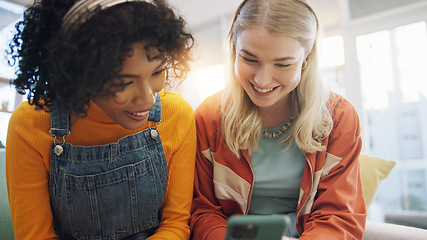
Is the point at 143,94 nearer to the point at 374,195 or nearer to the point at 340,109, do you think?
the point at 340,109

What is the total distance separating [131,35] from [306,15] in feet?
1.89

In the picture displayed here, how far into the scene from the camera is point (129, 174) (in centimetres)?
84

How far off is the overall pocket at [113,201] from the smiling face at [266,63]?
394mm

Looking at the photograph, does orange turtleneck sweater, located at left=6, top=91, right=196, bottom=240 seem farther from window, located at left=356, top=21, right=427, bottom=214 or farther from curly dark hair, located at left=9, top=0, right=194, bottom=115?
window, located at left=356, top=21, right=427, bottom=214

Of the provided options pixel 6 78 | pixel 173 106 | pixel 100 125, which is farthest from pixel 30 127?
pixel 6 78

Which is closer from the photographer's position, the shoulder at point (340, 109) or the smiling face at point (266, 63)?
the smiling face at point (266, 63)

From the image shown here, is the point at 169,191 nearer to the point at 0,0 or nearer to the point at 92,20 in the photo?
the point at 92,20

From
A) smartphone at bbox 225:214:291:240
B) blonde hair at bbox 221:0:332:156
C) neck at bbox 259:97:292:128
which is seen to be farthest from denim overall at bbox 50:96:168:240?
smartphone at bbox 225:214:291:240

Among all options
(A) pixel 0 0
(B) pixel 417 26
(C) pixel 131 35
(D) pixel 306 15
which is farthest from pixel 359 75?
(A) pixel 0 0

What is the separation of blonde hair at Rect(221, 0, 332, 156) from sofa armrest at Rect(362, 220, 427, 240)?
1.13 ft

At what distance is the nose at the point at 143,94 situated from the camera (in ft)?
2.29

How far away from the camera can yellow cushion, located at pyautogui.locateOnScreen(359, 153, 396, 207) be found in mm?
1282

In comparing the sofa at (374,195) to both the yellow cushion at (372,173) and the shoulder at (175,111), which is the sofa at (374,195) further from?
the shoulder at (175,111)

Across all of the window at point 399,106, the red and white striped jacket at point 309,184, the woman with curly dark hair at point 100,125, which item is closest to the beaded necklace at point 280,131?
the red and white striped jacket at point 309,184
